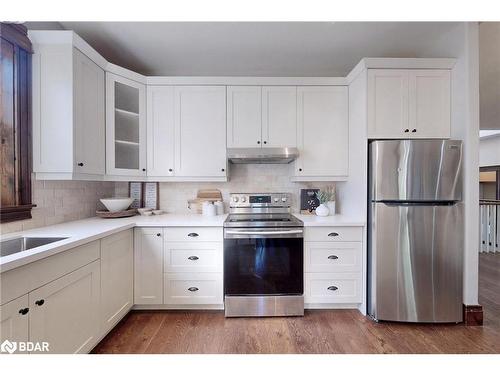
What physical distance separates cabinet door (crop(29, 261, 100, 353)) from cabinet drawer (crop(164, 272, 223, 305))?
60 centimetres

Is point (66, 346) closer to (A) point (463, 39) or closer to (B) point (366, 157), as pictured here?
(B) point (366, 157)

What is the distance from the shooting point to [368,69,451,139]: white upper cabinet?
6.97ft

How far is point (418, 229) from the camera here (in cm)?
197

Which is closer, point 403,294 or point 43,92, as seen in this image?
point 43,92

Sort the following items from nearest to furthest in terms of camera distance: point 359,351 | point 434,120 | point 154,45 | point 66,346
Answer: point 66,346
point 359,351
point 434,120
point 154,45

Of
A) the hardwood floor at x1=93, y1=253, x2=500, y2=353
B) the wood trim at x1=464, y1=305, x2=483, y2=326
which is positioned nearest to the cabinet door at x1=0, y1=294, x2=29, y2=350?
the hardwood floor at x1=93, y1=253, x2=500, y2=353

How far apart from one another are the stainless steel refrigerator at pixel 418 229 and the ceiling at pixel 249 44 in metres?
1.09

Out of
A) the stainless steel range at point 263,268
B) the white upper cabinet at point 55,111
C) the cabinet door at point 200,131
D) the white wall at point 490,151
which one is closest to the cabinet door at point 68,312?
the white upper cabinet at point 55,111

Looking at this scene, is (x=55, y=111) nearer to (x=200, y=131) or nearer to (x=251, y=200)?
(x=200, y=131)

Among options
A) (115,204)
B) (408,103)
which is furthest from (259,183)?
(408,103)

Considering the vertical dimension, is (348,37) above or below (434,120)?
above

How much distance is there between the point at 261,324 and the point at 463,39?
293 cm

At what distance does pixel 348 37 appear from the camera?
226 centimetres

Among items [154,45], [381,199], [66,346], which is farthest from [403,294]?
[154,45]
